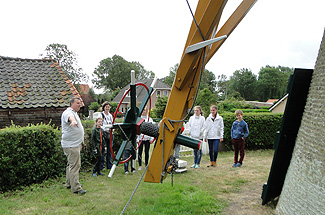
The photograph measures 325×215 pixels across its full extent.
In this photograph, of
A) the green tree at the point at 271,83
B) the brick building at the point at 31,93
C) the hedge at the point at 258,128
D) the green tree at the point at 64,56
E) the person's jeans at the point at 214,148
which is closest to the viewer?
the person's jeans at the point at 214,148

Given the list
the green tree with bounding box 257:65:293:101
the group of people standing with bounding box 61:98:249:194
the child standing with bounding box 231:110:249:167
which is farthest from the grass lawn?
the green tree with bounding box 257:65:293:101

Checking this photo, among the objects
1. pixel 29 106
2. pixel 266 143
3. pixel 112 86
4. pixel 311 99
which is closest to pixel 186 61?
pixel 311 99

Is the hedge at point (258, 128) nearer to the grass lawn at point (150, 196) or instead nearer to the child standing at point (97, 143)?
the grass lawn at point (150, 196)

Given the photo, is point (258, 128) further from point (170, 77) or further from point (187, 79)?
point (170, 77)

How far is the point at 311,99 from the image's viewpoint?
11.3 feet

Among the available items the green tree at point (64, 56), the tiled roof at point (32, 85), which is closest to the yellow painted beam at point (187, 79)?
the tiled roof at point (32, 85)

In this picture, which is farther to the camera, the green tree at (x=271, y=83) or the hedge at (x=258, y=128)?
the green tree at (x=271, y=83)

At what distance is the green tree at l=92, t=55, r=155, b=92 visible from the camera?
5966 cm

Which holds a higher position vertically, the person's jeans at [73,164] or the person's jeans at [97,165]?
the person's jeans at [73,164]

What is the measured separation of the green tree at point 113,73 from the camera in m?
59.7

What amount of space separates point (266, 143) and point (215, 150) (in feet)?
15.9

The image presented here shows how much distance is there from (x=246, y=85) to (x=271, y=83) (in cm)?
750

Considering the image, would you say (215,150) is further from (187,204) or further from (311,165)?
(311,165)

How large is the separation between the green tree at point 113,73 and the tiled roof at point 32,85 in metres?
49.6
